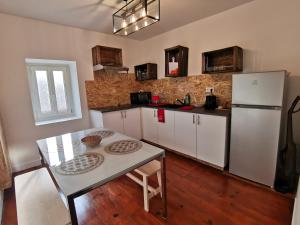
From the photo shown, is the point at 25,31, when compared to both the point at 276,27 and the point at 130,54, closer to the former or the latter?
the point at 130,54

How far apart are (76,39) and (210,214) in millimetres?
3435

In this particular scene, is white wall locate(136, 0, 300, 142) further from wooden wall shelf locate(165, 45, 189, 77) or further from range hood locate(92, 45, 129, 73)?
range hood locate(92, 45, 129, 73)

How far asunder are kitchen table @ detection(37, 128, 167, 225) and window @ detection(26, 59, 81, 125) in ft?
4.94

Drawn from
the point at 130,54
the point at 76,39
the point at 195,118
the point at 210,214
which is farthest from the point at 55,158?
the point at 130,54

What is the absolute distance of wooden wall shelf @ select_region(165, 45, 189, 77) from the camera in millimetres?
3004

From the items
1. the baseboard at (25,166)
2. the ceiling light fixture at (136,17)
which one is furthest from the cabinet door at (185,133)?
the baseboard at (25,166)

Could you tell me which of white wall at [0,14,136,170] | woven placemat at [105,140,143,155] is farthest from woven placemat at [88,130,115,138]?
white wall at [0,14,136,170]

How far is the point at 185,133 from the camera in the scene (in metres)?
2.73

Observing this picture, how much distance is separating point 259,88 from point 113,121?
242 centimetres

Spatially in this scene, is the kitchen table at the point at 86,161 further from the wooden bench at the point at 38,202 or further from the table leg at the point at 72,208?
the wooden bench at the point at 38,202

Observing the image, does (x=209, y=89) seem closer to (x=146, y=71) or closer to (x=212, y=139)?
(x=212, y=139)

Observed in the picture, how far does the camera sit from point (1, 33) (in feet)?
7.52

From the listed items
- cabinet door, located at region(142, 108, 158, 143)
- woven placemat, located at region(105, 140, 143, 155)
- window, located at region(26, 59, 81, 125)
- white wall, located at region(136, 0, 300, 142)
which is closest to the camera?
woven placemat, located at region(105, 140, 143, 155)

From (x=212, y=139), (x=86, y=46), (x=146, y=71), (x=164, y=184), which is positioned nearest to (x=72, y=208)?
(x=164, y=184)
